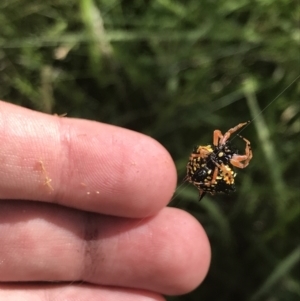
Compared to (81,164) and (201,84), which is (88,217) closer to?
(81,164)

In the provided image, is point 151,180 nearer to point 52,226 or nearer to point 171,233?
point 171,233

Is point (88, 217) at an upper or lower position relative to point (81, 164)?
lower

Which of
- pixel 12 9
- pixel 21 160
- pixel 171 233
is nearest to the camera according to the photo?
pixel 21 160

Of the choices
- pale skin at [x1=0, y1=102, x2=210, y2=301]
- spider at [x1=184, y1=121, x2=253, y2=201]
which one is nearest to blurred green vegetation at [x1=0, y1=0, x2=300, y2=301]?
pale skin at [x1=0, y1=102, x2=210, y2=301]

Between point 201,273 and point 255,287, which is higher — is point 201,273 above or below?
above

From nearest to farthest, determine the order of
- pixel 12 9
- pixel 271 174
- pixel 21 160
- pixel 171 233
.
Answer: pixel 21 160 < pixel 171 233 < pixel 271 174 < pixel 12 9

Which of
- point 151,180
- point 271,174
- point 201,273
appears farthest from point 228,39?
point 201,273

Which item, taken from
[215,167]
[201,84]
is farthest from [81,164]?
[201,84]

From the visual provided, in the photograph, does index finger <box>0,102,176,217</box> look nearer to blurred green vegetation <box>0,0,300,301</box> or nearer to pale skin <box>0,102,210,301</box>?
pale skin <box>0,102,210,301</box>
